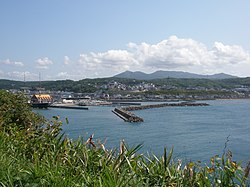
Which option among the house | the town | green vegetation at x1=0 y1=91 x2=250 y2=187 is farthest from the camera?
the town

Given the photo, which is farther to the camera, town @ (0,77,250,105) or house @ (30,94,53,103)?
town @ (0,77,250,105)

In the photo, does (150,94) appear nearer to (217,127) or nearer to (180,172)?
(217,127)

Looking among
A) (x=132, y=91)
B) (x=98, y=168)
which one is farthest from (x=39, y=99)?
(x=98, y=168)

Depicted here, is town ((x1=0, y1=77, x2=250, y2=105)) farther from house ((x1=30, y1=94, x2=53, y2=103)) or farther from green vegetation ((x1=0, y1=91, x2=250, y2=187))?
green vegetation ((x1=0, y1=91, x2=250, y2=187))

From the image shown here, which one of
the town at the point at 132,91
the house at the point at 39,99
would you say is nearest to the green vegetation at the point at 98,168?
the house at the point at 39,99

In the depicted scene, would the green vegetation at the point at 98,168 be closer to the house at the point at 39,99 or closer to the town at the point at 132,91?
the house at the point at 39,99

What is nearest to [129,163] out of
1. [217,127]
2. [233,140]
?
[233,140]

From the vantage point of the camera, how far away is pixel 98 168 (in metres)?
2.45

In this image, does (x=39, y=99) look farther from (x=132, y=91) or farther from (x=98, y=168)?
(x=98, y=168)

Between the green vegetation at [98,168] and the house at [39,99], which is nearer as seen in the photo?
the green vegetation at [98,168]

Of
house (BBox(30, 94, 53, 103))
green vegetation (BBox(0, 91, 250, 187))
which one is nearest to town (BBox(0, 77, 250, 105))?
house (BBox(30, 94, 53, 103))

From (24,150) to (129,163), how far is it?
126cm

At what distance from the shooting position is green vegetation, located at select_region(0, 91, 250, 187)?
1.95m

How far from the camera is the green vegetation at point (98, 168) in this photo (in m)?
1.95
